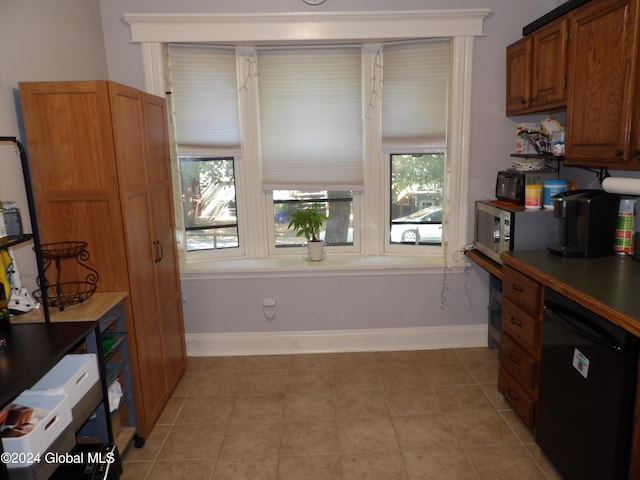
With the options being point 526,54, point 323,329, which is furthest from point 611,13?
point 323,329

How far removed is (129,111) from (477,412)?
2570 millimetres

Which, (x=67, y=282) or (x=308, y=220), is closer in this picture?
(x=67, y=282)

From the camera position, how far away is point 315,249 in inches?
138

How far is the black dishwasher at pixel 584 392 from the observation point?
5.28 ft

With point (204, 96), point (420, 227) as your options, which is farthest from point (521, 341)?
point (204, 96)

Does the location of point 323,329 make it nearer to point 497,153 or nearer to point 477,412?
point 477,412

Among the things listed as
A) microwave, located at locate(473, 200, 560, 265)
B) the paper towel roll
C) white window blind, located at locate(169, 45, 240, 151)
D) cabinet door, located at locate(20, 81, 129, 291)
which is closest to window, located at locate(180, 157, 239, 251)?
white window blind, located at locate(169, 45, 240, 151)

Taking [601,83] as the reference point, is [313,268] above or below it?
below

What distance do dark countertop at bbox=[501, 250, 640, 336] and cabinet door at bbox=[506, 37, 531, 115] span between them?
105cm

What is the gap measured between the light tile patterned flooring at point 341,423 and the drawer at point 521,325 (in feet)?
1.75

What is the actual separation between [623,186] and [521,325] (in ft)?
2.75

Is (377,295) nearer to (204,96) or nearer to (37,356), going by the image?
(204,96)

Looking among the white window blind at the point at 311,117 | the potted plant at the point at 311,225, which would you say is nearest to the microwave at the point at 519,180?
the white window blind at the point at 311,117

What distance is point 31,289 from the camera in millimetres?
2281
